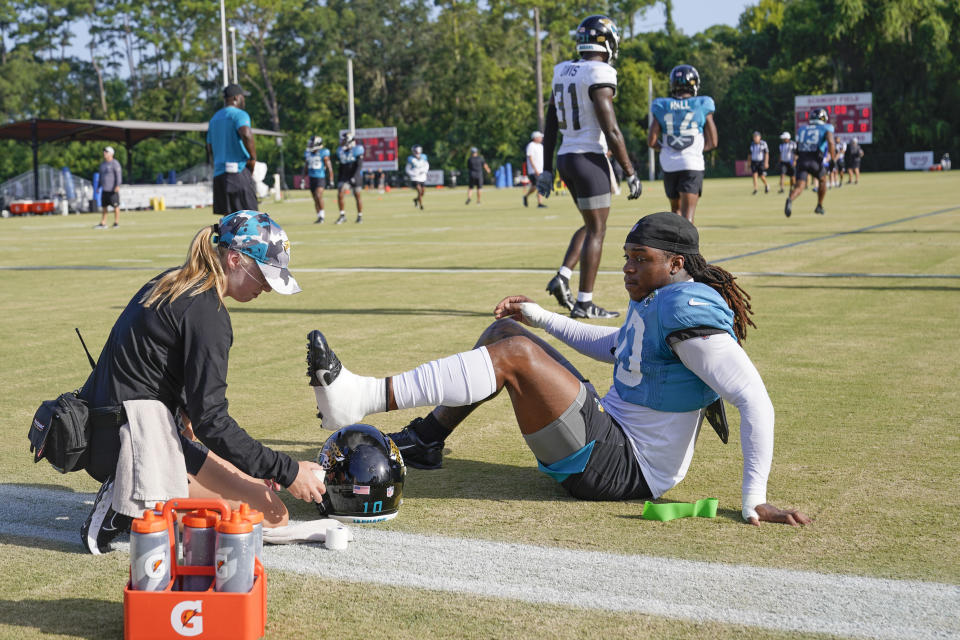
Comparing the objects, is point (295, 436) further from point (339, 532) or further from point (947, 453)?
point (947, 453)

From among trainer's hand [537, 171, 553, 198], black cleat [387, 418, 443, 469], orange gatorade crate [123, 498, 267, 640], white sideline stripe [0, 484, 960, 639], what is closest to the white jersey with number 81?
trainer's hand [537, 171, 553, 198]

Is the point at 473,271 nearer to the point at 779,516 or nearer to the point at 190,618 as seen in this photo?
the point at 779,516

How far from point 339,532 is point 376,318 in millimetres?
6001

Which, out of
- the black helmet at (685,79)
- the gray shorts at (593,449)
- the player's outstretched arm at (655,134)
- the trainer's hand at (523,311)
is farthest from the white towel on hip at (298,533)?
the player's outstretched arm at (655,134)

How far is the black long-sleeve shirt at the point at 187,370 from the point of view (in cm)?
373

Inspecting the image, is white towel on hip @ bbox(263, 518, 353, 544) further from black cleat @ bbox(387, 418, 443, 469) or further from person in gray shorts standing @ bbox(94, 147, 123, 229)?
person in gray shorts standing @ bbox(94, 147, 123, 229)

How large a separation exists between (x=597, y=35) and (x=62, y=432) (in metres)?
7.39

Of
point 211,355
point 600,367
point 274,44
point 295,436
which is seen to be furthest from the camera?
point 274,44

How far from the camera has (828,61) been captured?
80.1 meters

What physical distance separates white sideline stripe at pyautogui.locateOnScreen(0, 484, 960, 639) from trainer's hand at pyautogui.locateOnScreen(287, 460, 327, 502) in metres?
0.23

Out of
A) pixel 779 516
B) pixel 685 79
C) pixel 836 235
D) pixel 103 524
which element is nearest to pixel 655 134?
pixel 685 79

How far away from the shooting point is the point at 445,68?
8350cm

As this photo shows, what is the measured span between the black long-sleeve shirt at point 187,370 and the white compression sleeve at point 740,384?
1498 millimetres

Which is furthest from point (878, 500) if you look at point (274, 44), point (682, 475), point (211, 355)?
point (274, 44)
